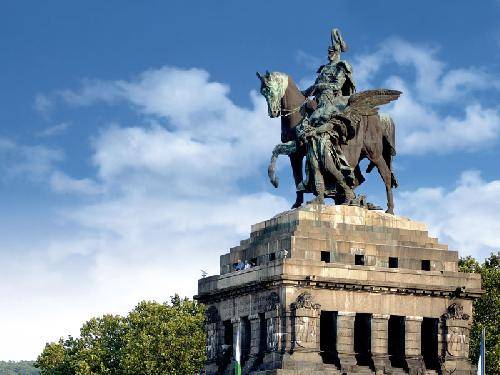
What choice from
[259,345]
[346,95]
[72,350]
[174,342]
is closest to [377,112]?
[346,95]

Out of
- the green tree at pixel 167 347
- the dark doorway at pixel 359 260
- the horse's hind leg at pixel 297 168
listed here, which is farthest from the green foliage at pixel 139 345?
the dark doorway at pixel 359 260

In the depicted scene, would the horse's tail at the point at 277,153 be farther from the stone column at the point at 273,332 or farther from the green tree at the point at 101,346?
the green tree at the point at 101,346

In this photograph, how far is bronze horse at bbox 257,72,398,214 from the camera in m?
73.5

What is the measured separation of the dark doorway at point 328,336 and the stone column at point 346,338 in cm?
36

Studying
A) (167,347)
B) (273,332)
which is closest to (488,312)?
(167,347)

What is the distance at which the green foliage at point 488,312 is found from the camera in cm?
9906

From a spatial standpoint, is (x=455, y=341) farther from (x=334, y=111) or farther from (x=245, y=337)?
(x=334, y=111)

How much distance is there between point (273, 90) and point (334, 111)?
3.34 metres

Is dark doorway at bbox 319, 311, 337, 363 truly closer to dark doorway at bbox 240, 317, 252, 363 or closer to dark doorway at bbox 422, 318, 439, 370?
dark doorway at bbox 240, 317, 252, 363

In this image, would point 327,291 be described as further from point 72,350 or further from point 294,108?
point 72,350

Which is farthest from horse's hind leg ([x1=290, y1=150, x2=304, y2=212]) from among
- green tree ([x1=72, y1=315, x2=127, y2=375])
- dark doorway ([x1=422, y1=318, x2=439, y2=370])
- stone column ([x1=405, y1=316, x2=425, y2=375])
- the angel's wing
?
green tree ([x1=72, y1=315, x2=127, y2=375])

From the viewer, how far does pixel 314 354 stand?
6669 cm

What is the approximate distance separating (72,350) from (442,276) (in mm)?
63284

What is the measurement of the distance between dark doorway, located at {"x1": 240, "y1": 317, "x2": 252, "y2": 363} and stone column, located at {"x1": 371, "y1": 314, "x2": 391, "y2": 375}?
237 inches
